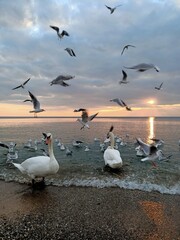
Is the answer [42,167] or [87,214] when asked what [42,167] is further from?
[87,214]

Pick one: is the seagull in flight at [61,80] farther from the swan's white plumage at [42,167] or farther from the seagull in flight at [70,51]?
the swan's white plumage at [42,167]

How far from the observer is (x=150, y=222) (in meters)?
8.06

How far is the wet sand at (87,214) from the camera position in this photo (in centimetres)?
736

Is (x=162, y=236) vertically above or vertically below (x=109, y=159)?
below

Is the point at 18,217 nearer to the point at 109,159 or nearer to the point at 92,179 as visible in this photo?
the point at 92,179

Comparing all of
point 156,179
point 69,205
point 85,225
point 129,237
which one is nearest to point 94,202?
point 69,205

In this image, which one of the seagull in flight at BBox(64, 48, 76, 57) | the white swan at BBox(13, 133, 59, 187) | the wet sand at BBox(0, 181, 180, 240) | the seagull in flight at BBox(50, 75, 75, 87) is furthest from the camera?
the white swan at BBox(13, 133, 59, 187)

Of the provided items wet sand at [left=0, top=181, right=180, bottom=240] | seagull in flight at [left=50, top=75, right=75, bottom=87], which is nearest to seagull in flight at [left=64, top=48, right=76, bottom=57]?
seagull in flight at [left=50, top=75, right=75, bottom=87]

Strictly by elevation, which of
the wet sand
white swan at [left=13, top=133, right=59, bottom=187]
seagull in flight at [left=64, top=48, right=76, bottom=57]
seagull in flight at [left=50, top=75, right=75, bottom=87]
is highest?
seagull in flight at [left=64, top=48, right=76, bottom=57]

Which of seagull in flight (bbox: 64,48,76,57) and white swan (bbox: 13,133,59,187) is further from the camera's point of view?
white swan (bbox: 13,133,59,187)

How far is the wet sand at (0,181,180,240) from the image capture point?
7359mm

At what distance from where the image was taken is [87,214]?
862 cm

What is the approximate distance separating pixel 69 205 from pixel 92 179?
3.67 m

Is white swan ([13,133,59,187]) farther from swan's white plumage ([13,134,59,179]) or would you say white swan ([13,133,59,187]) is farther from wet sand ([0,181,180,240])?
wet sand ([0,181,180,240])
